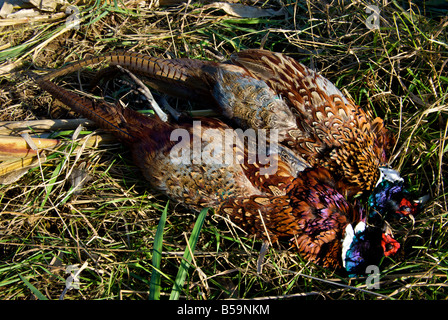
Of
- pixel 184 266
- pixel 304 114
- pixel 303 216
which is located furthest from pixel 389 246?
pixel 184 266

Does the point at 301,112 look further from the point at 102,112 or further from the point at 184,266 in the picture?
the point at 102,112

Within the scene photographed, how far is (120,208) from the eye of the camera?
251 cm

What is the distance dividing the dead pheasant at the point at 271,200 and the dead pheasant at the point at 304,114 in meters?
0.14


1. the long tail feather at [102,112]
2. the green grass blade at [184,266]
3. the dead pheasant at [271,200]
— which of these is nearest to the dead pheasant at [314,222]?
the dead pheasant at [271,200]

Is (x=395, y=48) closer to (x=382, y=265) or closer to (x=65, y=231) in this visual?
(x=382, y=265)

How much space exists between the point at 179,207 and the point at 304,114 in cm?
106

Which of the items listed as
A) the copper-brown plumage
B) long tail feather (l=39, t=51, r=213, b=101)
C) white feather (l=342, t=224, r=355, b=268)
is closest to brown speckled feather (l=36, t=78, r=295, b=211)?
the copper-brown plumage

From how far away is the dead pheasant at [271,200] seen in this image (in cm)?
224

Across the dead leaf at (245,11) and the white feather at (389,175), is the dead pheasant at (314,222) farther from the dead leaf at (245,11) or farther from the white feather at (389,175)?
the dead leaf at (245,11)

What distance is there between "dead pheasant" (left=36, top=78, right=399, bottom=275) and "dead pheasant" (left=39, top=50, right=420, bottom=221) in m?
0.14

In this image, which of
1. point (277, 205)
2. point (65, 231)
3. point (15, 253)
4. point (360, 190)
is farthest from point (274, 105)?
point (15, 253)

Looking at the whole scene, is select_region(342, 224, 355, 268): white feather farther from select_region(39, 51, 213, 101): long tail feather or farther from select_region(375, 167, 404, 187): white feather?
select_region(39, 51, 213, 101): long tail feather

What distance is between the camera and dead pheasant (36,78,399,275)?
7.36 feet

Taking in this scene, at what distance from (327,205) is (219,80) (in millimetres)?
1083
